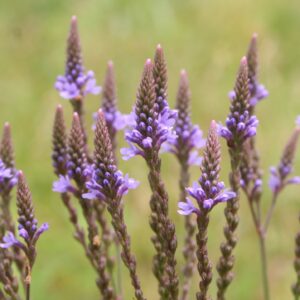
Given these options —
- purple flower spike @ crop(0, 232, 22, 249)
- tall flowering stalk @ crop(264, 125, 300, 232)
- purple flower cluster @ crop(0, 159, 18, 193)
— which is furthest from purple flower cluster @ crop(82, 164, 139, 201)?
tall flowering stalk @ crop(264, 125, 300, 232)

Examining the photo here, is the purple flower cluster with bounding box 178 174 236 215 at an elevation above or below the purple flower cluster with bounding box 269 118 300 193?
below

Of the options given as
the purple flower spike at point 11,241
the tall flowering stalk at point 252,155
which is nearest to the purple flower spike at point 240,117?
the tall flowering stalk at point 252,155

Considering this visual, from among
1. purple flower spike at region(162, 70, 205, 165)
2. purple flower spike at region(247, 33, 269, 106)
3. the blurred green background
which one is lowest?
purple flower spike at region(162, 70, 205, 165)

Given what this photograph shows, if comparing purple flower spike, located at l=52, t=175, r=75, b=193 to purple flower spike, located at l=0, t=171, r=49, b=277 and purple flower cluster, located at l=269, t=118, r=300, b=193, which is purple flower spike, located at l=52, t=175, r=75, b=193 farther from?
purple flower cluster, located at l=269, t=118, r=300, b=193

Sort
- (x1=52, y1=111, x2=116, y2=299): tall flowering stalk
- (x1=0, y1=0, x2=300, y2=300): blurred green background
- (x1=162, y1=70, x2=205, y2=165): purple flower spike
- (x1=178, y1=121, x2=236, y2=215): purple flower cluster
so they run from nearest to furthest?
(x1=178, y1=121, x2=236, y2=215): purple flower cluster < (x1=52, y1=111, x2=116, y2=299): tall flowering stalk < (x1=162, y1=70, x2=205, y2=165): purple flower spike < (x1=0, y1=0, x2=300, y2=300): blurred green background

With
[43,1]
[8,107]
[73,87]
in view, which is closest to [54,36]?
[43,1]

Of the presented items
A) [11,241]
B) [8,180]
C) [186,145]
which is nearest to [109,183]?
[11,241]
